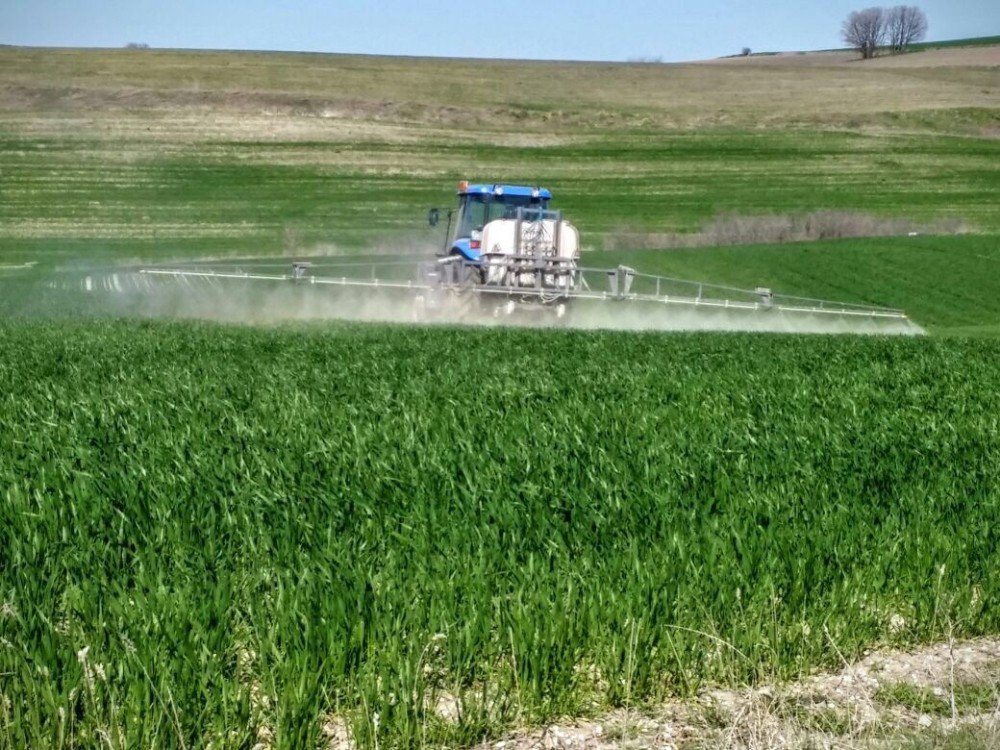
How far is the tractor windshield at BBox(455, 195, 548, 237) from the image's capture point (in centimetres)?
2366

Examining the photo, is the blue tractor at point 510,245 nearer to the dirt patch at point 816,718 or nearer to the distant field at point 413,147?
the distant field at point 413,147

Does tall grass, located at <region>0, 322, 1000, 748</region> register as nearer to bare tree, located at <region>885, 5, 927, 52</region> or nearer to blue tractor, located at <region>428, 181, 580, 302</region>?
blue tractor, located at <region>428, 181, 580, 302</region>

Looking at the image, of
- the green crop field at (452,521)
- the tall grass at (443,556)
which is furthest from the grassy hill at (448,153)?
the tall grass at (443,556)

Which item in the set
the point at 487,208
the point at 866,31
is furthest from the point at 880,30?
the point at 487,208

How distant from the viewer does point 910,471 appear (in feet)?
22.1

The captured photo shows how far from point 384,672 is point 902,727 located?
4.90ft

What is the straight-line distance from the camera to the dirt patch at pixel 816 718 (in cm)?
370

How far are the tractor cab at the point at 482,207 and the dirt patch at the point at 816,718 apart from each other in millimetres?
19424

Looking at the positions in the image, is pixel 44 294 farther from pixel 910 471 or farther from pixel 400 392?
pixel 910 471

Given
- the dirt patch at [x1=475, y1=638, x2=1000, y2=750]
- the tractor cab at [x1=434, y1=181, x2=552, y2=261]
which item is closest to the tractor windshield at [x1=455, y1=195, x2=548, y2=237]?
the tractor cab at [x1=434, y1=181, x2=552, y2=261]

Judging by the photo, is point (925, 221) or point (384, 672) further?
point (925, 221)

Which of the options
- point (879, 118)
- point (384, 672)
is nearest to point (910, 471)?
point (384, 672)

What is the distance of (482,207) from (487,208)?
0.29ft

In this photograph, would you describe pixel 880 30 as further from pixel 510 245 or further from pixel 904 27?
pixel 510 245
